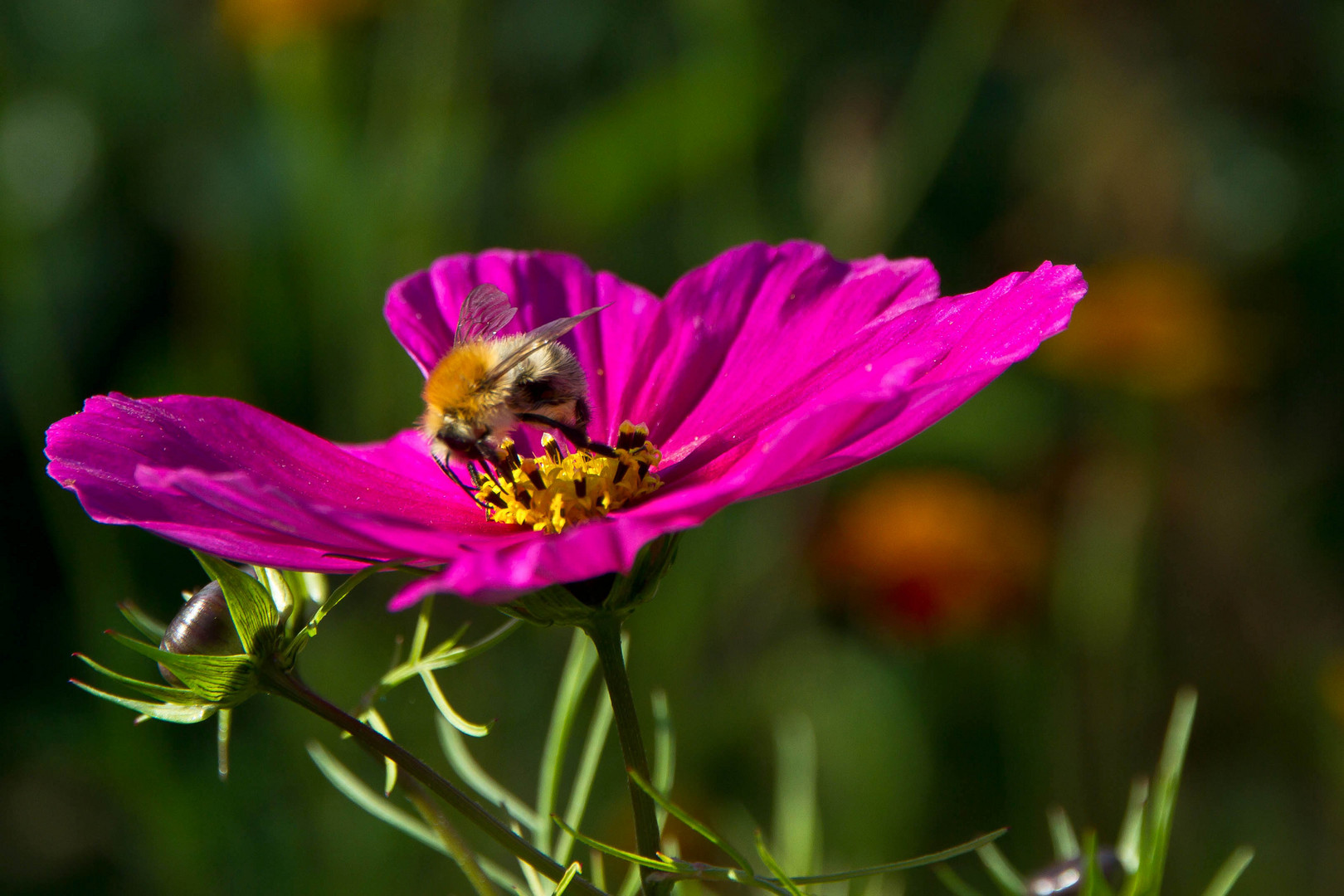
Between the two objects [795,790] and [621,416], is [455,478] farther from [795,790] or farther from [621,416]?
[795,790]

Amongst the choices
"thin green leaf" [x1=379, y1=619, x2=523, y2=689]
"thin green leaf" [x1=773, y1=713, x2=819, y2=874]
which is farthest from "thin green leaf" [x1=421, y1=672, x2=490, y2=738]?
"thin green leaf" [x1=773, y1=713, x2=819, y2=874]

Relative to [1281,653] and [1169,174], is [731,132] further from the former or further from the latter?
[1281,653]

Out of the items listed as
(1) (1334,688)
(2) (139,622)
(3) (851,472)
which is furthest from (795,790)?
(2) (139,622)

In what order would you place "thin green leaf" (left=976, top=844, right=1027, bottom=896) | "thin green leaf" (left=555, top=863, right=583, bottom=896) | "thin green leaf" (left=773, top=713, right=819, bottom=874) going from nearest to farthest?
1. "thin green leaf" (left=555, top=863, right=583, bottom=896)
2. "thin green leaf" (left=976, top=844, right=1027, bottom=896)
3. "thin green leaf" (left=773, top=713, right=819, bottom=874)

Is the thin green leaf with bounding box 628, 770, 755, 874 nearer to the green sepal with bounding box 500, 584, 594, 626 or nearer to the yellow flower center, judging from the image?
the green sepal with bounding box 500, 584, 594, 626

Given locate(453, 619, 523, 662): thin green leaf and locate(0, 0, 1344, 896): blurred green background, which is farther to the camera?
locate(0, 0, 1344, 896): blurred green background

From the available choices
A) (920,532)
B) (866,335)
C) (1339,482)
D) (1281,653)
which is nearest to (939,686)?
(920,532)
